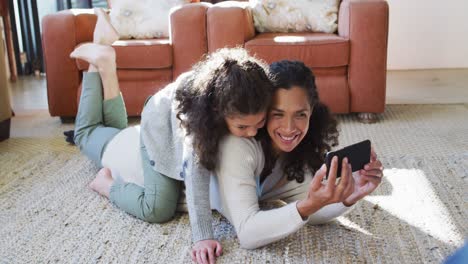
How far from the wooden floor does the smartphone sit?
1.87 meters

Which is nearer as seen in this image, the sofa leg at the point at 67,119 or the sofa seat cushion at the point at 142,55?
the sofa seat cushion at the point at 142,55

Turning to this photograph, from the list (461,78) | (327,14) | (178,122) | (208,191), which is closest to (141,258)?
(208,191)

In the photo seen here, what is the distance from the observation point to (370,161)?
135 cm

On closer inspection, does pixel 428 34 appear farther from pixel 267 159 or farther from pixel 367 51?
pixel 267 159

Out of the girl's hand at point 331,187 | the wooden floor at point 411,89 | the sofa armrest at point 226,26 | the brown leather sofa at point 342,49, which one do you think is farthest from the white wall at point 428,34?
the girl's hand at point 331,187

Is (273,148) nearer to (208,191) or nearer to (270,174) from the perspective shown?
(270,174)

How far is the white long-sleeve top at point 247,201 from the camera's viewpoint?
4.27 ft

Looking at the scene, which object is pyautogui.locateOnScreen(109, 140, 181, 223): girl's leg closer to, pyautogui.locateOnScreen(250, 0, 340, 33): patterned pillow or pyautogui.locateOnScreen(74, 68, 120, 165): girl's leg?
pyautogui.locateOnScreen(74, 68, 120, 165): girl's leg

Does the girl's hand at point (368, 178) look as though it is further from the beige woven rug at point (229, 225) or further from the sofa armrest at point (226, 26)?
the sofa armrest at point (226, 26)

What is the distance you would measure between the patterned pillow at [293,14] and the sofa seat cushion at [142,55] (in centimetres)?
59

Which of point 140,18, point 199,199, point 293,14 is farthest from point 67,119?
point 199,199

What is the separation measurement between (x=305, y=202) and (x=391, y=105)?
192 cm

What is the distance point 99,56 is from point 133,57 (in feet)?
2.10

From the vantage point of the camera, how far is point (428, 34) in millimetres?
4062
